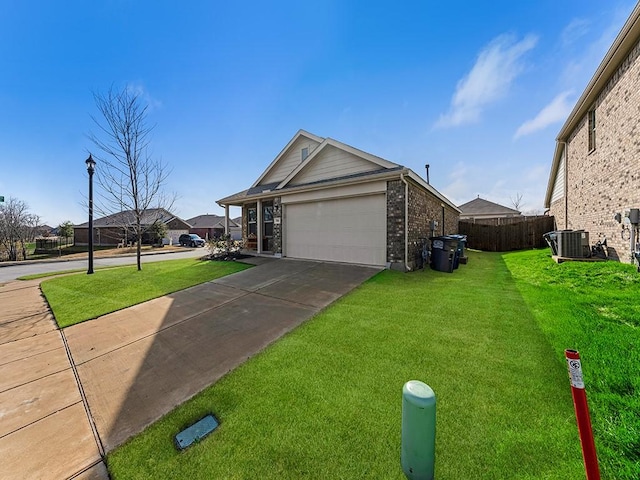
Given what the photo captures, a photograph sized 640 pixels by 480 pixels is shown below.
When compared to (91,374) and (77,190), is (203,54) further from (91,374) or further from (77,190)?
(91,374)

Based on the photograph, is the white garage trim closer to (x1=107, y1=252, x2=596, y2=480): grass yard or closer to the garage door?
the garage door

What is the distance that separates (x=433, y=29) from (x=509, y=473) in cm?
1069

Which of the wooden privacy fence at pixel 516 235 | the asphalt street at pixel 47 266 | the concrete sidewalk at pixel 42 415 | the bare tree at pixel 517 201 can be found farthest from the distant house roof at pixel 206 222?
the bare tree at pixel 517 201

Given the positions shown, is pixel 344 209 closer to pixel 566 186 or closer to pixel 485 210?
pixel 566 186

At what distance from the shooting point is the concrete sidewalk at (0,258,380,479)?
2.29 meters

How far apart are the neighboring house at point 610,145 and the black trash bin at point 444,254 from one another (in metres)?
4.06

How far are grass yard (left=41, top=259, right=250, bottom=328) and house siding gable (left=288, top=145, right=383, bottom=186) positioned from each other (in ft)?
14.8

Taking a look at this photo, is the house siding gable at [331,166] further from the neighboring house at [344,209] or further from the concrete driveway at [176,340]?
the concrete driveway at [176,340]

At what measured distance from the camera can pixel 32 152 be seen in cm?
1437

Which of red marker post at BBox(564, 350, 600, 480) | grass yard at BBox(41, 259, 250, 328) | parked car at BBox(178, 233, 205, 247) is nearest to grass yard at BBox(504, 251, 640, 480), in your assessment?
red marker post at BBox(564, 350, 600, 480)

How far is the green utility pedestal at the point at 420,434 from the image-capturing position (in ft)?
5.40

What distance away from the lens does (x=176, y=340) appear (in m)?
4.17

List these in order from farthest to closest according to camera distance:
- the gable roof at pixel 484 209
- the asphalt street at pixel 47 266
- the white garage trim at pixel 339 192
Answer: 1. the gable roof at pixel 484 209
2. the asphalt street at pixel 47 266
3. the white garage trim at pixel 339 192

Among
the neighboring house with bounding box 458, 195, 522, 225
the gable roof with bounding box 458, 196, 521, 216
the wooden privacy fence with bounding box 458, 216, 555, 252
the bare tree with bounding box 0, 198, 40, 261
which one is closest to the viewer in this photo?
the wooden privacy fence with bounding box 458, 216, 555, 252
